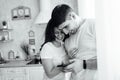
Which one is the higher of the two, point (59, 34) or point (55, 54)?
point (59, 34)

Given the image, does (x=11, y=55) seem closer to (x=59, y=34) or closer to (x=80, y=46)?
(x=59, y=34)

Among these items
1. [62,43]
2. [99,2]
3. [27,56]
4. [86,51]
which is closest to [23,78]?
[27,56]

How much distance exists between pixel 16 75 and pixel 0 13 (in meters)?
0.46

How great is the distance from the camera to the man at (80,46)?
50.1 inches

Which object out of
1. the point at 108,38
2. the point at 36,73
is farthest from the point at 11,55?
the point at 108,38

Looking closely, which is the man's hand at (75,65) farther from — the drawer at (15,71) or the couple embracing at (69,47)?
the drawer at (15,71)

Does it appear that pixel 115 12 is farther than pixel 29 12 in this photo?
No

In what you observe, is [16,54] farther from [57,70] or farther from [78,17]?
[78,17]

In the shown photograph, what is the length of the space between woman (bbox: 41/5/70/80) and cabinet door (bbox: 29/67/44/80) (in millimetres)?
48

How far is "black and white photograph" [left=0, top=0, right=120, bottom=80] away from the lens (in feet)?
4.08

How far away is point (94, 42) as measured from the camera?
127cm

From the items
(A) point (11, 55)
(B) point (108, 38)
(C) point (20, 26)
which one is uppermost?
(C) point (20, 26)

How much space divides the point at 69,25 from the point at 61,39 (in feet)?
0.37

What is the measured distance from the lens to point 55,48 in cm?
129
